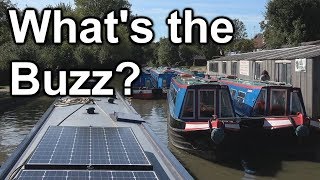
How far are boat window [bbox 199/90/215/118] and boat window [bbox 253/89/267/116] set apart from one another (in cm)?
173

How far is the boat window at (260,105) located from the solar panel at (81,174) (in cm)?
957

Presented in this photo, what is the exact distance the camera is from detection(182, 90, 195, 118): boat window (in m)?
14.6

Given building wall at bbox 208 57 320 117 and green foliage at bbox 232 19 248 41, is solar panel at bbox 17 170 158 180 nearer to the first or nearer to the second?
building wall at bbox 208 57 320 117

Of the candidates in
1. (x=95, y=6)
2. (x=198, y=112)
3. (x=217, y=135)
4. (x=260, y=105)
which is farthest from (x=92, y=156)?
(x=95, y=6)

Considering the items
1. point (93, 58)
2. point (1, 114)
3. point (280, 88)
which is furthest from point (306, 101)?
point (93, 58)

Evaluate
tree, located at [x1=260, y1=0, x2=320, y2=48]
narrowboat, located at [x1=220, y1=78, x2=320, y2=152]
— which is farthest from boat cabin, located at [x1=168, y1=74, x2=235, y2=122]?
tree, located at [x1=260, y1=0, x2=320, y2=48]

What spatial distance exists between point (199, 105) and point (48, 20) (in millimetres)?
5334

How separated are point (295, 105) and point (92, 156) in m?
9.80

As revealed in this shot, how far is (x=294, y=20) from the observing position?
47562 millimetres

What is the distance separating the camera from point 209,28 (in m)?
15.8

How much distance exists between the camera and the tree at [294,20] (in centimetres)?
4703

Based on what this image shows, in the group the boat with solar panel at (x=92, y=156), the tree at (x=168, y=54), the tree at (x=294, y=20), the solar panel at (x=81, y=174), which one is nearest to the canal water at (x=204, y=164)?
the boat with solar panel at (x=92, y=156)

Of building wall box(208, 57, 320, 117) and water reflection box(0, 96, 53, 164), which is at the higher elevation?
building wall box(208, 57, 320, 117)

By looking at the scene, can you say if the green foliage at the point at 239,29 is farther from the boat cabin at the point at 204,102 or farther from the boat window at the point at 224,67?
the boat cabin at the point at 204,102
